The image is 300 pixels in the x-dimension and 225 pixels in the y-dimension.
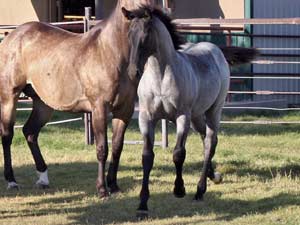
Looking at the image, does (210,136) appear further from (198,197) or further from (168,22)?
(168,22)

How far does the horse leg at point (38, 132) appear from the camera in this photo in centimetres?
965

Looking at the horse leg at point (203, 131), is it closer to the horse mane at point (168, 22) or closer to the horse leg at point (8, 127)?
the horse mane at point (168, 22)

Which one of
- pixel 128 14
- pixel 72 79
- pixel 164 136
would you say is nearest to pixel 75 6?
pixel 164 136

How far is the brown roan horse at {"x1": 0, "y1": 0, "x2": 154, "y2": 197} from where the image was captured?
8719mm

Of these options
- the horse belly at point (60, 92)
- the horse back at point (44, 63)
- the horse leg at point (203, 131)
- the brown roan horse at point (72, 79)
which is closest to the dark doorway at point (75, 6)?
the brown roan horse at point (72, 79)

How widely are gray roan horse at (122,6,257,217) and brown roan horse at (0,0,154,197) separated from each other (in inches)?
17.2

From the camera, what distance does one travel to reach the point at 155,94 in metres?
7.87

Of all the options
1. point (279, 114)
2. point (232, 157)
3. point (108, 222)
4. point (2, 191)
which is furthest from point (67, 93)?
point (279, 114)

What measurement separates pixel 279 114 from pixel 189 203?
834 centimetres

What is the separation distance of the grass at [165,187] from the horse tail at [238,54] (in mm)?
1409

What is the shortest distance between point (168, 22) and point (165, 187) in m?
2.10

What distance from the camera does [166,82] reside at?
786 centimetres

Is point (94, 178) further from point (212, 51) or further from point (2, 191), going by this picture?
point (212, 51)

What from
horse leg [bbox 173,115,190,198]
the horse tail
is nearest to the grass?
horse leg [bbox 173,115,190,198]
